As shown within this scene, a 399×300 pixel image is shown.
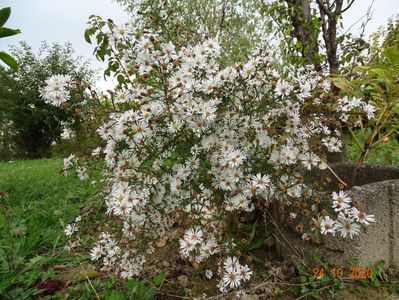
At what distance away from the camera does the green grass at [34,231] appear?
257 centimetres

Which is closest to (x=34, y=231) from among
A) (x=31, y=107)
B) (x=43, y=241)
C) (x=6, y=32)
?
(x=43, y=241)

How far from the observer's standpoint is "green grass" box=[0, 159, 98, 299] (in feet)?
8.43

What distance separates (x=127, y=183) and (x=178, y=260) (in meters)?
1.01

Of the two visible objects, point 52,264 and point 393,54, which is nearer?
point 393,54

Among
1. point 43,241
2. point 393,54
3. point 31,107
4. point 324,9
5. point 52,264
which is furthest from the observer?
point 31,107

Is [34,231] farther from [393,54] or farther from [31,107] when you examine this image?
[31,107]

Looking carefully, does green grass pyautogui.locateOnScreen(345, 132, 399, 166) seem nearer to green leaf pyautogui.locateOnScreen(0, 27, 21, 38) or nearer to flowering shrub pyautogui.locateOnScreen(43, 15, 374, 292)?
flowering shrub pyautogui.locateOnScreen(43, 15, 374, 292)

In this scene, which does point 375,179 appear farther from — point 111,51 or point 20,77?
point 20,77

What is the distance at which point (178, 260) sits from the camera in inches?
110
